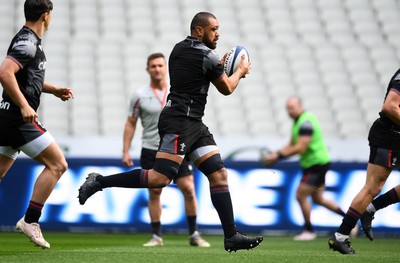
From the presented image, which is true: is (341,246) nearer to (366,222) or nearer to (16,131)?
(366,222)

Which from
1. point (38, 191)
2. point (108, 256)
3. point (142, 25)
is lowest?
point (108, 256)

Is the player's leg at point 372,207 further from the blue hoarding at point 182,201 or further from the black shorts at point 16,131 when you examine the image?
the blue hoarding at point 182,201

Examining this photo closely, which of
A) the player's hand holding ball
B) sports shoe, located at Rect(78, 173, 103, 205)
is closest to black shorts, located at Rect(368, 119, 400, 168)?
the player's hand holding ball

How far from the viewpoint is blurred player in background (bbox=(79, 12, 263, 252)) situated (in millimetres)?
6621

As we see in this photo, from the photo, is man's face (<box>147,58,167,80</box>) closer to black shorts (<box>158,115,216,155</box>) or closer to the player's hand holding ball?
the player's hand holding ball

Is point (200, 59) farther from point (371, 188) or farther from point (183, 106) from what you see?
point (371, 188)

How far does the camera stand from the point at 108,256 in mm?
6516

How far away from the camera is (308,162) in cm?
1147

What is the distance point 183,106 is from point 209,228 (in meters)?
5.57

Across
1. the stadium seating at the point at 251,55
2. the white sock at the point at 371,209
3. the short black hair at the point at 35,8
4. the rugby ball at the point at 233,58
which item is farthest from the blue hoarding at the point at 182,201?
the short black hair at the point at 35,8

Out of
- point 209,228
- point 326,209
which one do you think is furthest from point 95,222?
point 326,209

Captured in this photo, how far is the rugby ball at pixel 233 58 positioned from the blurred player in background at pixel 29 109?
1.54 m

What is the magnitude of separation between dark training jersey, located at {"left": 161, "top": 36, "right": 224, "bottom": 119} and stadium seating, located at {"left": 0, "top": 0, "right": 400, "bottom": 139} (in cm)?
857

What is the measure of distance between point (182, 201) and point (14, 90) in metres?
6.03
